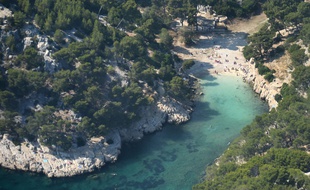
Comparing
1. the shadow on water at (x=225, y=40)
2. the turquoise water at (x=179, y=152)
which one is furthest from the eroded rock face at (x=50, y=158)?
the shadow on water at (x=225, y=40)

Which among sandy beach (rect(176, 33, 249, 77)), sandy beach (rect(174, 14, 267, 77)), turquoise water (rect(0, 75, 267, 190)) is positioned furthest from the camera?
sandy beach (rect(174, 14, 267, 77))

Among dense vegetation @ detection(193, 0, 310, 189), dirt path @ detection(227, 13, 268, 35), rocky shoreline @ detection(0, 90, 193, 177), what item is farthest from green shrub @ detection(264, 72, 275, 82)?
rocky shoreline @ detection(0, 90, 193, 177)

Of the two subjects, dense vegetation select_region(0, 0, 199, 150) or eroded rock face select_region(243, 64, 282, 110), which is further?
eroded rock face select_region(243, 64, 282, 110)

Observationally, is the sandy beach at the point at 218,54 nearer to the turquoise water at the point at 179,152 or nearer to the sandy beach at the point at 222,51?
the sandy beach at the point at 222,51

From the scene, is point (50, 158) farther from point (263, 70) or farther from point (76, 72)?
point (263, 70)

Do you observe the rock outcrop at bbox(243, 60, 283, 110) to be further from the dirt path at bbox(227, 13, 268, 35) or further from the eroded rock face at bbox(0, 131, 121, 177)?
the eroded rock face at bbox(0, 131, 121, 177)

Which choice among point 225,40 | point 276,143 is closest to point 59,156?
point 276,143

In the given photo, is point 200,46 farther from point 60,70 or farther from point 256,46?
point 60,70
